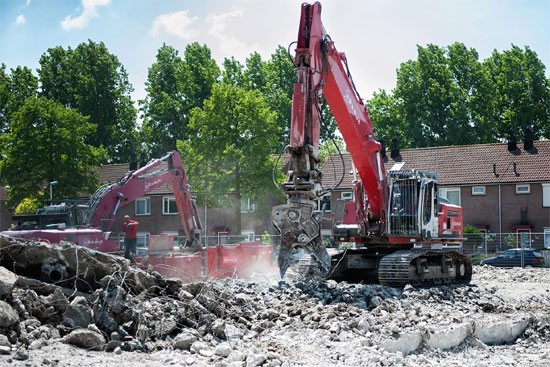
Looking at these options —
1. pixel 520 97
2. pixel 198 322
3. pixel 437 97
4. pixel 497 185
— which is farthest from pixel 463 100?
pixel 198 322

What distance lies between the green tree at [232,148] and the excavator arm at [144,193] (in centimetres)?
1686

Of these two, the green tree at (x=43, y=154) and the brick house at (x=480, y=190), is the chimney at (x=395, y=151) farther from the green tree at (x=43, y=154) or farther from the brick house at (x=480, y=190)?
the green tree at (x=43, y=154)

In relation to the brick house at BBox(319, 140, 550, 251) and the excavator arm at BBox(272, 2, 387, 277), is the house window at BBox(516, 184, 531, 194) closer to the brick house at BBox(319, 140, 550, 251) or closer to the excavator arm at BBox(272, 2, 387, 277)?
the brick house at BBox(319, 140, 550, 251)

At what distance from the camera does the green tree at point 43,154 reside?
41.4 metres

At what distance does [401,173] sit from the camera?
18938 millimetres

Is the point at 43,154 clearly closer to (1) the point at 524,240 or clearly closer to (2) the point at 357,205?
(1) the point at 524,240

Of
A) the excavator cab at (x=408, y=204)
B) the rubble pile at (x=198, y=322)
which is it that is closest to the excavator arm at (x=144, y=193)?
the excavator cab at (x=408, y=204)

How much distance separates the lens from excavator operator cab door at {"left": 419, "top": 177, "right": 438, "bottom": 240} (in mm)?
18844

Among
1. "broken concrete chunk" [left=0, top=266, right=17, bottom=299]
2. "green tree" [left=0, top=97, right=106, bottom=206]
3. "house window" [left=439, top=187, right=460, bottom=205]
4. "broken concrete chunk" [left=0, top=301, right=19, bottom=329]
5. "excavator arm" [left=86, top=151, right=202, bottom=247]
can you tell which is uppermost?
"green tree" [left=0, top=97, right=106, bottom=206]

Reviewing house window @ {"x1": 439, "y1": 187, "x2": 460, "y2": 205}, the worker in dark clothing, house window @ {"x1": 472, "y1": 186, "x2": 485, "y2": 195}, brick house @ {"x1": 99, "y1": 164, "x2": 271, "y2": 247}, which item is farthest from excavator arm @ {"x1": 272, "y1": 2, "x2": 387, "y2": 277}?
house window @ {"x1": 439, "y1": 187, "x2": 460, "y2": 205}

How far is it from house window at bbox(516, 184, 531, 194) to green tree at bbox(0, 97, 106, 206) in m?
23.9

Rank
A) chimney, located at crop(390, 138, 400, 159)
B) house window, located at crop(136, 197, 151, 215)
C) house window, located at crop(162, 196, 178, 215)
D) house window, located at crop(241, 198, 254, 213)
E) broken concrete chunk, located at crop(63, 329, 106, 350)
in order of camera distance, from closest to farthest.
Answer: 1. broken concrete chunk, located at crop(63, 329, 106, 350)
2. house window, located at crop(241, 198, 254, 213)
3. chimney, located at crop(390, 138, 400, 159)
4. house window, located at crop(162, 196, 178, 215)
5. house window, located at crop(136, 197, 151, 215)

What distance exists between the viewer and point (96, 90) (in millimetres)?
60000

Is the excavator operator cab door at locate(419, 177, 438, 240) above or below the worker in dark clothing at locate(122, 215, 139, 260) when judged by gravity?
above
